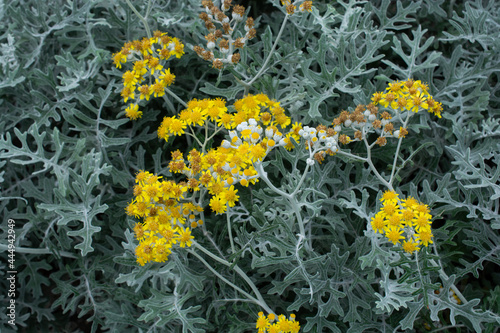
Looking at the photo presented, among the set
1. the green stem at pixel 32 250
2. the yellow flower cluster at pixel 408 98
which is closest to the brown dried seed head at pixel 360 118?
the yellow flower cluster at pixel 408 98

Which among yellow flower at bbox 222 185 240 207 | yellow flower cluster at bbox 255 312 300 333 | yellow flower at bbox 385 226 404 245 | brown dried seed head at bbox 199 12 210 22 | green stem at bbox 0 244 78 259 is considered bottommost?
green stem at bbox 0 244 78 259

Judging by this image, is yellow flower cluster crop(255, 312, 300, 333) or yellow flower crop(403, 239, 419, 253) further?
yellow flower cluster crop(255, 312, 300, 333)

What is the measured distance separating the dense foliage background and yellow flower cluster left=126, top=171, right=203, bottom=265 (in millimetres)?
246

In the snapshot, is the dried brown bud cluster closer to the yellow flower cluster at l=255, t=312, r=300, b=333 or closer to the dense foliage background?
the dense foliage background

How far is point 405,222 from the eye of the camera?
1.83 m

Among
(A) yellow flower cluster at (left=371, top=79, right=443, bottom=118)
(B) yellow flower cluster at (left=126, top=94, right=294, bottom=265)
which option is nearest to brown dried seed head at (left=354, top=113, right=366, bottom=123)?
(A) yellow flower cluster at (left=371, top=79, right=443, bottom=118)

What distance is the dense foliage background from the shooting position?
214cm

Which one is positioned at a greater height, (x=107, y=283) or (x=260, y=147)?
(x=260, y=147)

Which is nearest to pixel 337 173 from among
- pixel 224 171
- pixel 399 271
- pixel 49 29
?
pixel 399 271

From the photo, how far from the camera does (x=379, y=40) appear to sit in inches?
92.2

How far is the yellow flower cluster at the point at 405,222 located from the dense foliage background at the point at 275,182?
0.15 meters

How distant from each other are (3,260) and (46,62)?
145cm

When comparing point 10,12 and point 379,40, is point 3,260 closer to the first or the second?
point 10,12

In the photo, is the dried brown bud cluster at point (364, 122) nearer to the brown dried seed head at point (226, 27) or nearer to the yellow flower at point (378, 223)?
the yellow flower at point (378, 223)
